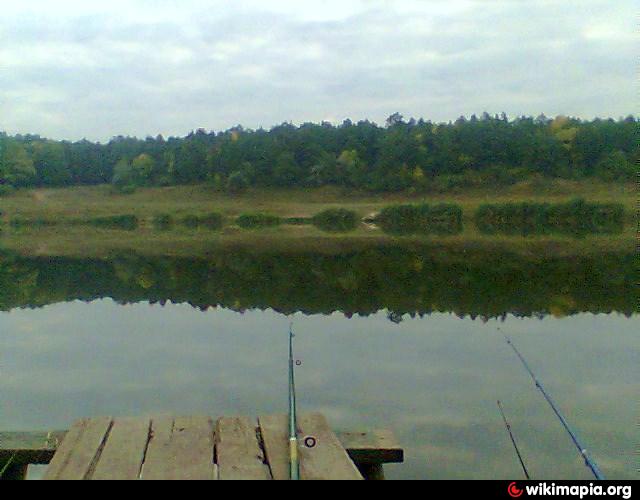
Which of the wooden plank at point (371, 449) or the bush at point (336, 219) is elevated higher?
the wooden plank at point (371, 449)

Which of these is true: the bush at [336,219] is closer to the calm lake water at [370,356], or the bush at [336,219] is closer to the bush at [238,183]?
the bush at [238,183]

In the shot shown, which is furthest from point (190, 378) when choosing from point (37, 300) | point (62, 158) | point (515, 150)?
point (62, 158)

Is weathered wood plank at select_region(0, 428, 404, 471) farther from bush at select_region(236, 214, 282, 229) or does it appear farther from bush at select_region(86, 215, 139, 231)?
bush at select_region(86, 215, 139, 231)

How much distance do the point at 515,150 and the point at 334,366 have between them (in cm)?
4201

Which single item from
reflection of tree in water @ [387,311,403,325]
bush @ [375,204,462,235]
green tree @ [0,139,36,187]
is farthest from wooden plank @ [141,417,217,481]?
green tree @ [0,139,36,187]

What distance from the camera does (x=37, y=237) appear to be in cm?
3131

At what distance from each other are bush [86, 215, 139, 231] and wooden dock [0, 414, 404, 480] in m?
34.7

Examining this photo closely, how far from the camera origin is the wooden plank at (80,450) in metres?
3.39

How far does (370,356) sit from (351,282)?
22.7 feet

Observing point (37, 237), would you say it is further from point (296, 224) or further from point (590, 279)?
point (590, 279)

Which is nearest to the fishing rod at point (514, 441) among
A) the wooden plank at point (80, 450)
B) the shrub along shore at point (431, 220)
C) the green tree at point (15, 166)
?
the wooden plank at point (80, 450)

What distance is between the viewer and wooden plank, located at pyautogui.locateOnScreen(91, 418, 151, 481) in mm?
3385

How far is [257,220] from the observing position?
3909 centimetres

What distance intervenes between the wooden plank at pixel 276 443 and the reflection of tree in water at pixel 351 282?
6.01m
